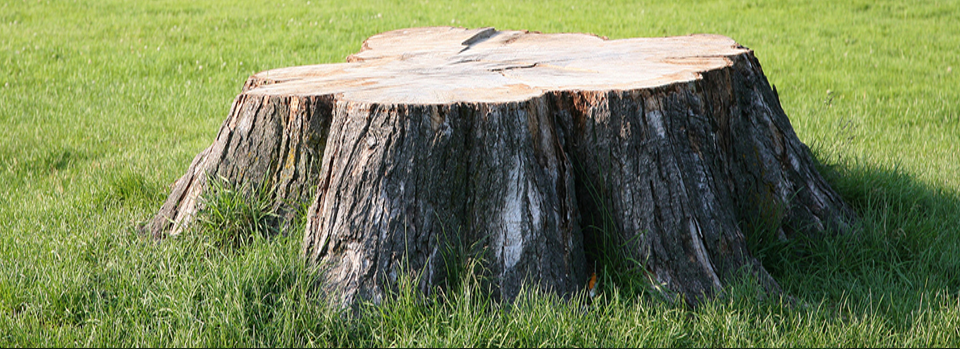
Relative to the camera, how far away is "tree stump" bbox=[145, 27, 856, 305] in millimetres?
2357

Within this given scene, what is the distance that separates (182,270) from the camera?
98.4 inches

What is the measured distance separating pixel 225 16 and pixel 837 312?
355 inches

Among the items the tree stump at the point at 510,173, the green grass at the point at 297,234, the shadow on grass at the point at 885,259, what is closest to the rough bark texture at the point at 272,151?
the tree stump at the point at 510,173

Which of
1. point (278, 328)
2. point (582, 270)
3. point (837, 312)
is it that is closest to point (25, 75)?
point (278, 328)

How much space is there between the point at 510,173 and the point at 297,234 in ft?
2.99

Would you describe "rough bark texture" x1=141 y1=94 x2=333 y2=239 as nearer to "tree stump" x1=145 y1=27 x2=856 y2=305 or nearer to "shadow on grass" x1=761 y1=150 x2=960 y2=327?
"tree stump" x1=145 y1=27 x2=856 y2=305

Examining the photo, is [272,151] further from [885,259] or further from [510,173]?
[885,259]

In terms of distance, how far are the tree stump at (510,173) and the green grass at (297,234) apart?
16 cm

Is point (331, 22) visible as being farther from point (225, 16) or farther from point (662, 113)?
point (662, 113)

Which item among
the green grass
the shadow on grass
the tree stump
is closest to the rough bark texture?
the tree stump

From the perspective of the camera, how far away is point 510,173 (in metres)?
2.39

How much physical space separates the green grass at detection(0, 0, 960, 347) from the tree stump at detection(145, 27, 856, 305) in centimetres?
16

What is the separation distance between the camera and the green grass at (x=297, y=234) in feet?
7.31

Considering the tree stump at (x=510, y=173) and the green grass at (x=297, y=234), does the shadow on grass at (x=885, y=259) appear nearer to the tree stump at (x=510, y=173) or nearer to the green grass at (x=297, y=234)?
the green grass at (x=297, y=234)
